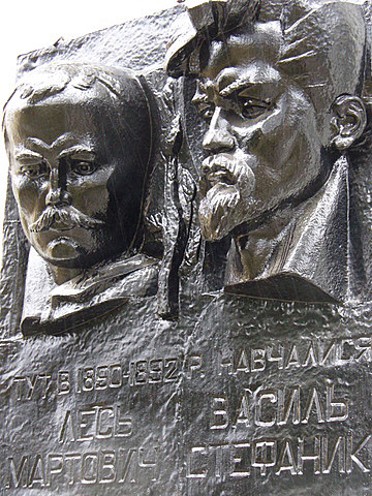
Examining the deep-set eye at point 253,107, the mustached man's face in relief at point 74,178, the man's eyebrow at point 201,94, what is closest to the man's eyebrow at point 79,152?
the mustached man's face in relief at point 74,178

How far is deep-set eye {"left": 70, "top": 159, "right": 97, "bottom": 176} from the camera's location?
5.15 metres

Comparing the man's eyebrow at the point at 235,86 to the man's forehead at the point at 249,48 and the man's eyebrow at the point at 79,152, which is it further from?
the man's eyebrow at the point at 79,152

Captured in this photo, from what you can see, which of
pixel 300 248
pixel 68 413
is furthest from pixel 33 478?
pixel 300 248

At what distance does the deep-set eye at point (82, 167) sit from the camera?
5.15 meters

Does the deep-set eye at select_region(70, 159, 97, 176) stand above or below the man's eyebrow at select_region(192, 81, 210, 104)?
below

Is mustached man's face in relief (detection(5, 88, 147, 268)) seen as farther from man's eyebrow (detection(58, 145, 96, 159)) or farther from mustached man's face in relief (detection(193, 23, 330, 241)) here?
mustached man's face in relief (detection(193, 23, 330, 241))

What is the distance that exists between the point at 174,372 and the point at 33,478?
28.1 inches

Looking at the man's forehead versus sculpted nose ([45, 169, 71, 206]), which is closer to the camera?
the man's forehead

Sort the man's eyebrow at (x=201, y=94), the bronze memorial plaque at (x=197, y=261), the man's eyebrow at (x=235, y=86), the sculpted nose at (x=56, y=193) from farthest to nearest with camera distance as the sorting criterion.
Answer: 1. the sculpted nose at (x=56, y=193)
2. the man's eyebrow at (x=201, y=94)
3. the man's eyebrow at (x=235, y=86)
4. the bronze memorial plaque at (x=197, y=261)

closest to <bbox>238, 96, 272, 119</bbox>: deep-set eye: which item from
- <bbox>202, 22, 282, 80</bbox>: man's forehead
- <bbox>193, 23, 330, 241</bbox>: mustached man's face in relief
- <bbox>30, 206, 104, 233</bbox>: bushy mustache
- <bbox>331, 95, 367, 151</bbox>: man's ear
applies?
<bbox>193, 23, 330, 241</bbox>: mustached man's face in relief

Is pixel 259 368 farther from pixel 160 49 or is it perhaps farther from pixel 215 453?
pixel 160 49

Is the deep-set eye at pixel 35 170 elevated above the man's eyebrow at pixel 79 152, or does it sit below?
below

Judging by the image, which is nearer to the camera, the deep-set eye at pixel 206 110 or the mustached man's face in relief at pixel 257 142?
the mustached man's face in relief at pixel 257 142

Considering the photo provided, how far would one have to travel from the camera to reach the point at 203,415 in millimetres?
4789
